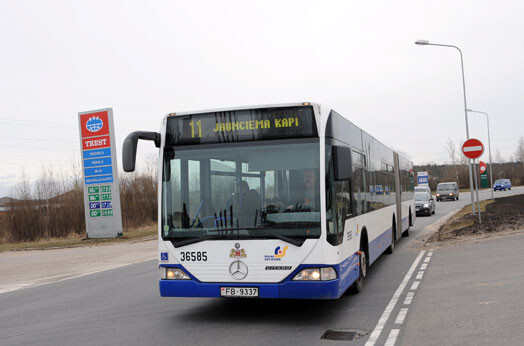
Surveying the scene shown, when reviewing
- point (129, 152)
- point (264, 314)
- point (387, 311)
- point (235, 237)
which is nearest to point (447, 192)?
point (387, 311)

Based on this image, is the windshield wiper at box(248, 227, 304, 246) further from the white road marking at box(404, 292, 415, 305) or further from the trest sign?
the trest sign

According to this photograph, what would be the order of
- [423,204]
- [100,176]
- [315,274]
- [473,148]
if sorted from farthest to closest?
[423,204] → [100,176] → [473,148] → [315,274]

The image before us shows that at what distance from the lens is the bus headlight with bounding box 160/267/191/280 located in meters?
7.13

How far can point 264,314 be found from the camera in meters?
7.66

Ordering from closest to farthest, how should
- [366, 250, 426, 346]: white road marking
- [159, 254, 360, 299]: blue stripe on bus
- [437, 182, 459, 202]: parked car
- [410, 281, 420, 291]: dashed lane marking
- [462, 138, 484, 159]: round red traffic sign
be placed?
[366, 250, 426, 346]: white road marking < [159, 254, 360, 299]: blue stripe on bus < [410, 281, 420, 291]: dashed lane marking < [462, 138, 484, 159]: round red traffic sign < [437, 182, 459, 202]: parked car

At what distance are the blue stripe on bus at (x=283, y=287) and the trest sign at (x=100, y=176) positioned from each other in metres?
21.2

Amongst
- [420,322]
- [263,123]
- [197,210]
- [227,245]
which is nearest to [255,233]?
[227,245]

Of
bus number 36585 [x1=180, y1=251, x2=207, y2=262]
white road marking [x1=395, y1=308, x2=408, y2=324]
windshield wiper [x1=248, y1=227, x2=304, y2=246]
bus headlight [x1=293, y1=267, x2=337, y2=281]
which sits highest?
windshield wiper [x1=248, y1=227, x2=304, y2=246]

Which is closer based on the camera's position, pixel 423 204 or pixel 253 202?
pixel 253 202

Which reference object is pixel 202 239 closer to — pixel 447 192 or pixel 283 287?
pixel 283 287

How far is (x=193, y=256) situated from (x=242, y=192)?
106 cm

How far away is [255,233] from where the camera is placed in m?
6.86

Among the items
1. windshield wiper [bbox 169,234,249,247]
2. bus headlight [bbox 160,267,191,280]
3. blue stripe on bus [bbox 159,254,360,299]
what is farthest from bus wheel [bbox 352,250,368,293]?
bus headlight [bbox 160,267,191,280]

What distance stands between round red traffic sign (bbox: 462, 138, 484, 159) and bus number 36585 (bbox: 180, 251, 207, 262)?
45.9 feet
